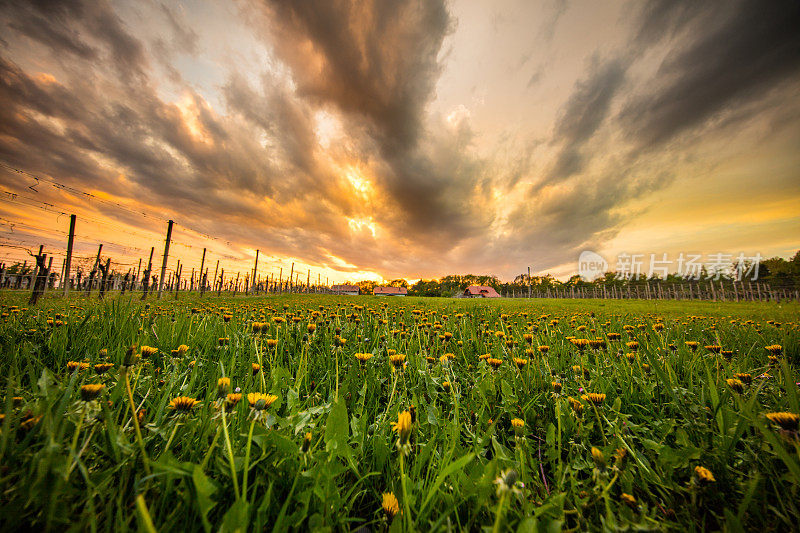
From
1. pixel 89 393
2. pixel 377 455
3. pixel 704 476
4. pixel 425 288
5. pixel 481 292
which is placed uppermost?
pixel 425 288

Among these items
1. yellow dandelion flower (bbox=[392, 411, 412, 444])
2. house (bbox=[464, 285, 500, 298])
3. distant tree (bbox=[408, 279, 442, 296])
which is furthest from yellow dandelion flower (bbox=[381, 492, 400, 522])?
distant tree (bbox=[408, 279, 442, 296])

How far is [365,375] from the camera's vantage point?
6.31ft

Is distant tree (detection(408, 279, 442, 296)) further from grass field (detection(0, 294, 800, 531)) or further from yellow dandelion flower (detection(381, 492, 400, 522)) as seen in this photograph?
yellow dandelion flower (detection(381, 492, 400, 522))

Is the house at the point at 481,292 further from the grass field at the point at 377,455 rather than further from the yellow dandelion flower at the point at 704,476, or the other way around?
the yellow dandelion flower at the point at 704,476

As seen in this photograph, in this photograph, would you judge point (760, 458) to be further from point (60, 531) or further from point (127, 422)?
point (127, 422)

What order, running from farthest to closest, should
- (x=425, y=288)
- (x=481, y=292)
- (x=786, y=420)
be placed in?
(x=425, y=288) < (x=481, y=292) < (x=786, y=420)

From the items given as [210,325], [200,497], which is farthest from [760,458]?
[210,325]

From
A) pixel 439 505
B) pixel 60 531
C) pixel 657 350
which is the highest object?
pixel 657 350

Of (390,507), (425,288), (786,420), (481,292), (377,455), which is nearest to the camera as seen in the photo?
(390,507)

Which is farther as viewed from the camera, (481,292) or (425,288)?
(425,288)

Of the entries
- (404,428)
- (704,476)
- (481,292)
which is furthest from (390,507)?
(481,292)

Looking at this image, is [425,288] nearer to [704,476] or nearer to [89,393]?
[704,476]

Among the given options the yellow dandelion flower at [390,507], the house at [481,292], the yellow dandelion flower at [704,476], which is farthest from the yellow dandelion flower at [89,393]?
the house at [481,292]

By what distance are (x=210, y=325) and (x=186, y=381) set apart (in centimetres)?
141
